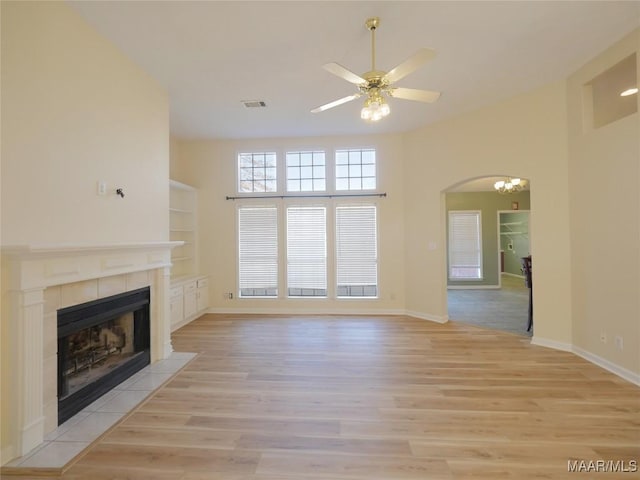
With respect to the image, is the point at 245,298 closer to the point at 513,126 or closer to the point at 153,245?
the point at 153,245

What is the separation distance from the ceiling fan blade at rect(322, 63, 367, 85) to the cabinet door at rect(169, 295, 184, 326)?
12.9 feet

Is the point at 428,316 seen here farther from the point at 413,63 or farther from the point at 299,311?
the point at 413,63

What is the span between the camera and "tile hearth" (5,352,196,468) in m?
1.96

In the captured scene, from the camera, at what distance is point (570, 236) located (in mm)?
3783

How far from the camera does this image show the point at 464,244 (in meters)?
9.05

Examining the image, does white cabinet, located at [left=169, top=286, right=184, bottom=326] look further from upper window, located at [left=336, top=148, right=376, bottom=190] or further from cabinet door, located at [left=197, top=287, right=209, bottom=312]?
upper window, located at [left=336, top=148, right=376, bottom=190]

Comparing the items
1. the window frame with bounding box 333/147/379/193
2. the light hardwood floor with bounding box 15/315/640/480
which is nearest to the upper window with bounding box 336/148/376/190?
the window frame with bounding box 333/147/379/193

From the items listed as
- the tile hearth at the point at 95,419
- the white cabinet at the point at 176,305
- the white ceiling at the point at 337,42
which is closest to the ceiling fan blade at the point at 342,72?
the white ceiling at the point at 337,42

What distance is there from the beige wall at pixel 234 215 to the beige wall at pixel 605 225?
8.43 feet

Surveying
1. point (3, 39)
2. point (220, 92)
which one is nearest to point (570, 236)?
point (220, 92)

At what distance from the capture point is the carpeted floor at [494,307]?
16.4ft

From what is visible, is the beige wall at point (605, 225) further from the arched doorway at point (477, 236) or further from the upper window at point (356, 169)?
the arched doorway at point (477, 236)

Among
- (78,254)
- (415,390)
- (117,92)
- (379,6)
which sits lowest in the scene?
(415,390)

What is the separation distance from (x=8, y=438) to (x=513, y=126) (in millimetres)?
5995
